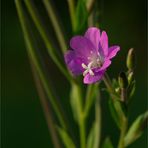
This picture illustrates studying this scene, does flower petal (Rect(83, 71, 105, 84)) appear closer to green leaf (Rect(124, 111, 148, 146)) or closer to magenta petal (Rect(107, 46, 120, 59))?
magenta petal (Rect(107, 46, 120, 59))

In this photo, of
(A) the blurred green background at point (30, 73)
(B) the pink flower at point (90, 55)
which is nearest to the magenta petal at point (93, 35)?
(B) the pink flower at point (90, 55)

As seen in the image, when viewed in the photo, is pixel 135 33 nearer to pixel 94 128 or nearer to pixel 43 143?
pixel 43 143

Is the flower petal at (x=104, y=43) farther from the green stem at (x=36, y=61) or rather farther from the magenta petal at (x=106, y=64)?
the green stem at (x=36, y=61)

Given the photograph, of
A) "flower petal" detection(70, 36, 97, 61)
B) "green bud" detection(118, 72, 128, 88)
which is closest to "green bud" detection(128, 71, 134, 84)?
"green bud" detection(118, 72, 128, 88)

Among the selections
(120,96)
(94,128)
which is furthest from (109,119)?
(120,96)

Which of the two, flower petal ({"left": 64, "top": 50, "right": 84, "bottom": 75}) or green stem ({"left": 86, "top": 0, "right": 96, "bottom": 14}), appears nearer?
flower petal ({"left": 64, "top": 50, "right": 84, "bottom": 75})

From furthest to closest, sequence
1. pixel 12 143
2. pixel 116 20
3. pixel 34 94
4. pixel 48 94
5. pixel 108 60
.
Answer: pixel 116 20, pixel 34 94, pixel 12 143, pixel 48 94, pixel 108 60
